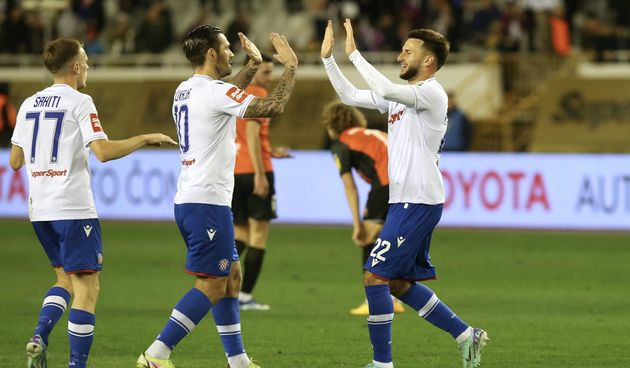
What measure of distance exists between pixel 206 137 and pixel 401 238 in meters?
1.43

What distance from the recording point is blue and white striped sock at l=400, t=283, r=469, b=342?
8.65 meters

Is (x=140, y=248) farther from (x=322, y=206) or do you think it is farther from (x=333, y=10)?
(x=333, y=10)

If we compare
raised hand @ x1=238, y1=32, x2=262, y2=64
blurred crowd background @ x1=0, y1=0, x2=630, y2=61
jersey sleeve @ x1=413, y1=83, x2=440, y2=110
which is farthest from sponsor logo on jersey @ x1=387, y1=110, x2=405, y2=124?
blurred crowd background @ x1=0, y1=0, x2=630, y2=61

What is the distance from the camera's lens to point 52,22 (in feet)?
97.6

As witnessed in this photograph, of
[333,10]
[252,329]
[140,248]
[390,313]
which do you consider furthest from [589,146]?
[390,313]

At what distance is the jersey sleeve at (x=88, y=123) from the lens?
310 inches

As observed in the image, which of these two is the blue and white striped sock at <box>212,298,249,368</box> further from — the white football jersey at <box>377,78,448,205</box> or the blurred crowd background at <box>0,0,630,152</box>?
the blurred crowd background at <box>0,0,630,152</box>

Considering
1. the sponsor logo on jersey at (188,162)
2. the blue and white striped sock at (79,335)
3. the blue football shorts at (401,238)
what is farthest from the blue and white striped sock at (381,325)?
the blue and white striped sock at (79,335)

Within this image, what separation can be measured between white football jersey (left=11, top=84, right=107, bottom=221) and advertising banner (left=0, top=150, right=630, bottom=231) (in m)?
11.7

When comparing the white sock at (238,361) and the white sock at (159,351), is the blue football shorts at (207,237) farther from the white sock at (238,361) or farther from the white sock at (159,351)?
the white sock at (238,361)

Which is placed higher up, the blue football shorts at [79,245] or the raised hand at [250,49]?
the raised hand at [250,49]

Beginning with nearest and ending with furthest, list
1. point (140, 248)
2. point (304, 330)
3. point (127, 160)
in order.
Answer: point (304, 330) → point (140, 248) → point (127, 160)

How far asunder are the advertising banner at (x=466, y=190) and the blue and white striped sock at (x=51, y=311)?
444 inches

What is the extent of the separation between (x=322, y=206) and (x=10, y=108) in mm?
7536
